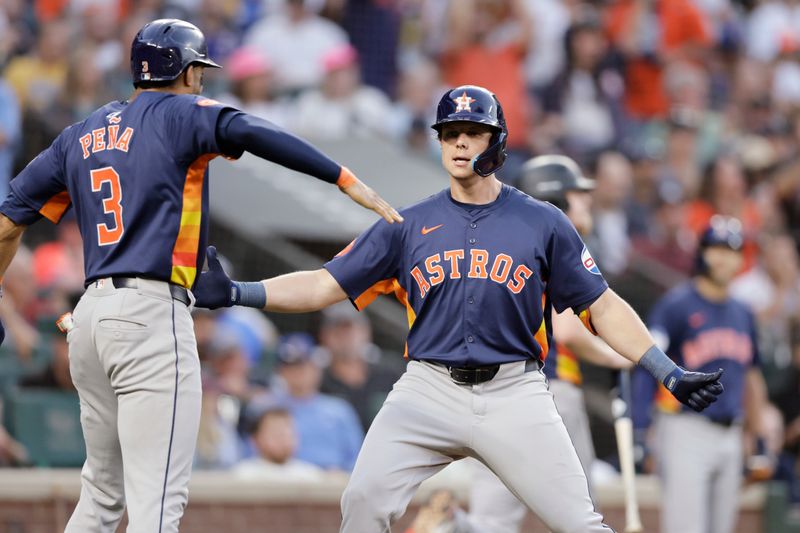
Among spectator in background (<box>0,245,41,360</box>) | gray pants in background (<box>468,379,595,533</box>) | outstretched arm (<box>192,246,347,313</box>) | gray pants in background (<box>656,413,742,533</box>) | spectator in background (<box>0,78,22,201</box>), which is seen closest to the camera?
outstretched arm (<box>192,246,347,313</box>)

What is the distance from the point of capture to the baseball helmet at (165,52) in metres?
5.34

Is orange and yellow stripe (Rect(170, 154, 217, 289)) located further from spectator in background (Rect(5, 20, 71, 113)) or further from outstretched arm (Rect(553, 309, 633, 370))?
spectator in background (Rect(5, 20, 71, 113))

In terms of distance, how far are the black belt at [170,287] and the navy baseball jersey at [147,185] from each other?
1.1 inches

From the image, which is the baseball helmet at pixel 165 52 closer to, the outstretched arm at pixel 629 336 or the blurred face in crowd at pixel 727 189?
the outstretched arm at pixel 629 336

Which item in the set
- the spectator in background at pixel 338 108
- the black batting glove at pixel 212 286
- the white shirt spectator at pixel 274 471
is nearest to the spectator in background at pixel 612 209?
the spectator in background at pixel 338 108

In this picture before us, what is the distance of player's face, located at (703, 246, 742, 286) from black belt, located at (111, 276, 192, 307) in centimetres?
412

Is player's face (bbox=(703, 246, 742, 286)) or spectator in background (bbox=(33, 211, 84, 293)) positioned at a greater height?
player's face (bbox=(703, 246, 742, 286))

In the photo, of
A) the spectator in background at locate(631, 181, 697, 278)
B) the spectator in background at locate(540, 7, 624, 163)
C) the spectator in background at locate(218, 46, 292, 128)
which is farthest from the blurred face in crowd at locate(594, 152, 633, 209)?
the spectator in background at locate(218, 46, 292, 128)

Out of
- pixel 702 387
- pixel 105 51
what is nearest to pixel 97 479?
pixel 702 387

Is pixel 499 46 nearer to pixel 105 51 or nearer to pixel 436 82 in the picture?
pixel 436 82

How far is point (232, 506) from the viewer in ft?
27.7

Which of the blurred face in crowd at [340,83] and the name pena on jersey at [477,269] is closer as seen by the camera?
the name pena on jersey at [477,269]

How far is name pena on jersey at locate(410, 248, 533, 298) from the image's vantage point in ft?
18.2

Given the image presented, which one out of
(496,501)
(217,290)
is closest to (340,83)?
(496,501)
